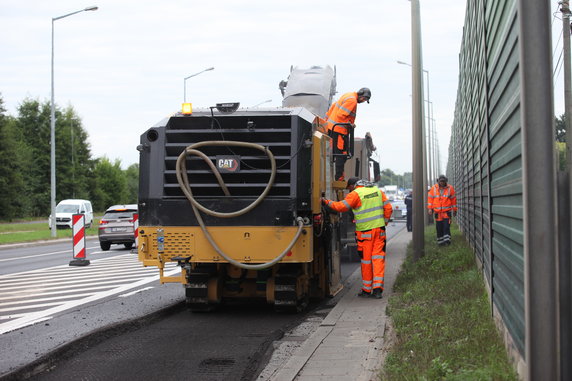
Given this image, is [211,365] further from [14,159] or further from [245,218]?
[14,159]

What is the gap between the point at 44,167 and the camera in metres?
74.7

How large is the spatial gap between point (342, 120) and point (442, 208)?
7800mm

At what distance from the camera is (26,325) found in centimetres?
898

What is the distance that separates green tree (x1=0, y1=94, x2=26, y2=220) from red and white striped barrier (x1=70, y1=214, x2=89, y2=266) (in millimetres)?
47254

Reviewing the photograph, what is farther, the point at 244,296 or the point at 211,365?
the point at 244,296

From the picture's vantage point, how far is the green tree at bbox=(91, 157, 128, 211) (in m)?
82.5

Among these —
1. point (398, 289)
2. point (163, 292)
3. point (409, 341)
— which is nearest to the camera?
point (409, 341)

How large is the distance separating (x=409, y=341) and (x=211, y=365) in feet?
5.76

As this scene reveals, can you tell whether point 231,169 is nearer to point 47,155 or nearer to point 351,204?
point 351,204

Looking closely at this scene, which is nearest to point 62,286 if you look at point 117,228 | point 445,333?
point 445,333

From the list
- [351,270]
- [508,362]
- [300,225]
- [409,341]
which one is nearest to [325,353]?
[409,341]

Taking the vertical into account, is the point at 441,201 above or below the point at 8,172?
below

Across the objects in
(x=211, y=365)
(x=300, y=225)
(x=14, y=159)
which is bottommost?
(x=211, y=365)

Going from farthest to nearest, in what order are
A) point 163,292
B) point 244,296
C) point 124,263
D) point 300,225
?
point 124,263, point 163,292, point 244,296, point 300,225
